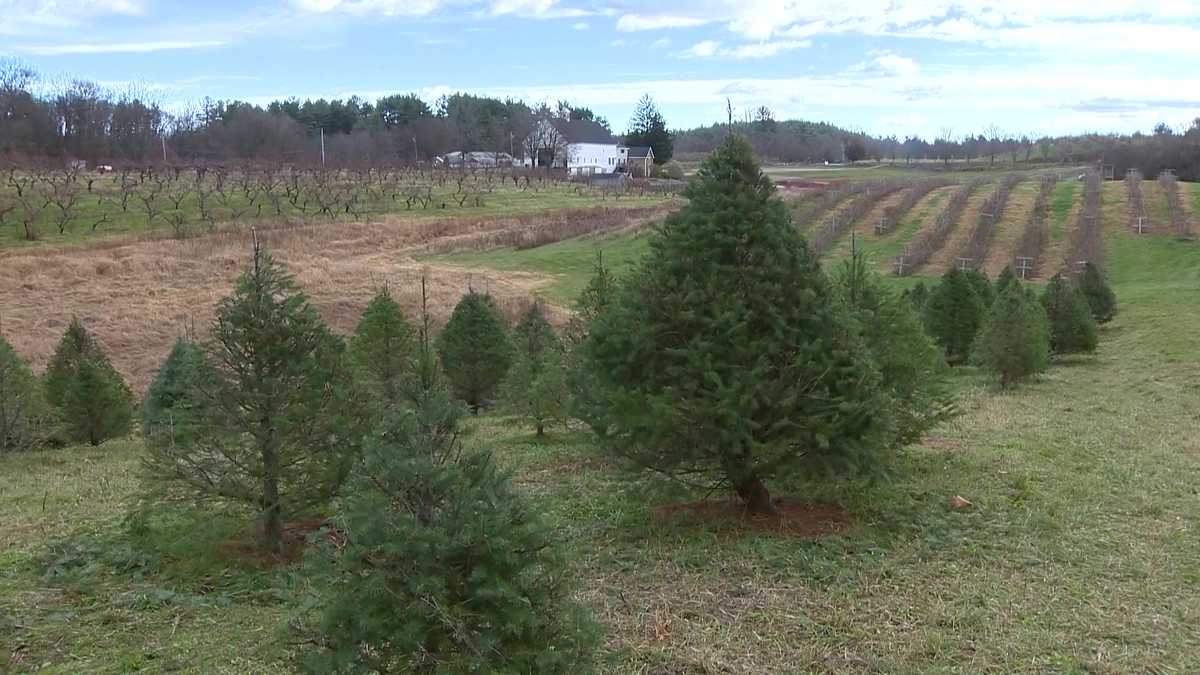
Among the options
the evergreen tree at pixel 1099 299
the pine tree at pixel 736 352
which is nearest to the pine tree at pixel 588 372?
the pine tree at pixel 736 352

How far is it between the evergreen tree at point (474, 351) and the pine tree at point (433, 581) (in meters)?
17.8

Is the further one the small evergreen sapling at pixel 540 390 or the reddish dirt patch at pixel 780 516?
the small evergreen sapling at pixel 540 390

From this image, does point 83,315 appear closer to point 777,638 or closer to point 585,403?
point 585,403

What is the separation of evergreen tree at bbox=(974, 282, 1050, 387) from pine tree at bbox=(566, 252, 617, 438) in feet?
34.1

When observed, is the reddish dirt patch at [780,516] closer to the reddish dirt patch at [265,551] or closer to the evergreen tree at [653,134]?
the reddish dirt patch at [265,551]

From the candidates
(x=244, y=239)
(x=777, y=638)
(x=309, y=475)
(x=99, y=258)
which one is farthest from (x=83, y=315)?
(x=777, y=638)

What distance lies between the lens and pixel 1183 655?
724cm

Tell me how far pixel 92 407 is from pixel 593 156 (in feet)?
298

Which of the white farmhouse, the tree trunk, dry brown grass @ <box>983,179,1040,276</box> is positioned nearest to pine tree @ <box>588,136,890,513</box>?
the tree trunk

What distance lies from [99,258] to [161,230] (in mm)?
8616

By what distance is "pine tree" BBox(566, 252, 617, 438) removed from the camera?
10202 millimetres

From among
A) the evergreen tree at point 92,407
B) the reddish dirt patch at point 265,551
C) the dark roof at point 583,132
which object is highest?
the dark roof at point 583,132

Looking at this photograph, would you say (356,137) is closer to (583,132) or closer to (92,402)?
(583,132)

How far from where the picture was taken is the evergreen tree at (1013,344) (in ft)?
74.5
